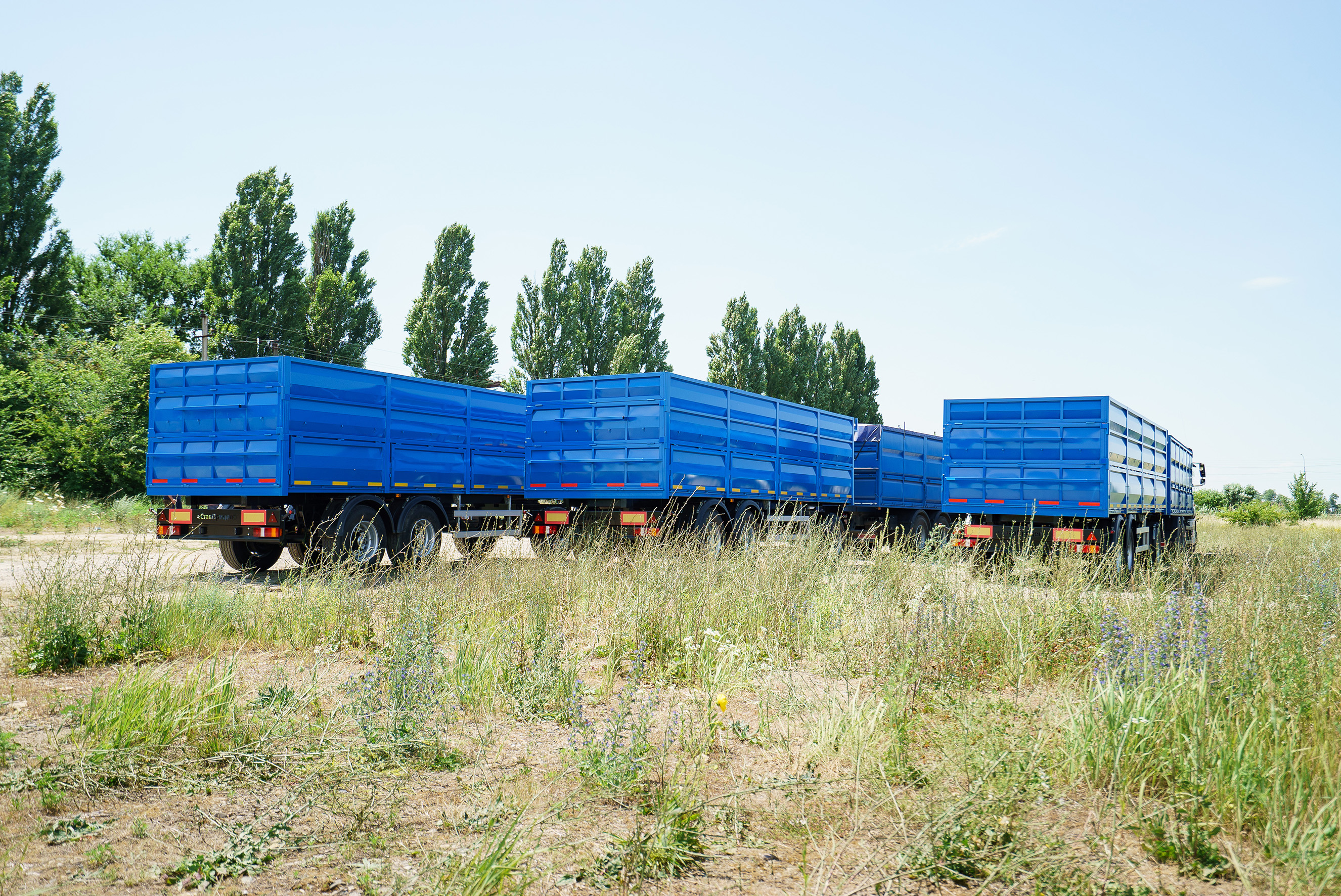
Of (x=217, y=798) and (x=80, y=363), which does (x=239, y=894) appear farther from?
(x=80, y=363)

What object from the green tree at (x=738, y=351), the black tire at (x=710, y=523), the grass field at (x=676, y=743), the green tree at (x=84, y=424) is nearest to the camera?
the grass field at (x=676, y=743)

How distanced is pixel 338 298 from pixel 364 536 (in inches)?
1117

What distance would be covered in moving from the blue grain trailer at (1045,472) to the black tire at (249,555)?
36.4 feet

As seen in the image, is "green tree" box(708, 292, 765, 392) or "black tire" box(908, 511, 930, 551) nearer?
"black tire" box(908, 511, 930, 551)

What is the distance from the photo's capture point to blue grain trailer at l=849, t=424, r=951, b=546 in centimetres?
1978

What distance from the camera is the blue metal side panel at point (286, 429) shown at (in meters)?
11.8

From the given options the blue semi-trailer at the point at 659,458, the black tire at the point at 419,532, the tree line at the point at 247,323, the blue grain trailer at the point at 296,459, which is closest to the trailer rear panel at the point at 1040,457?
the blue semi-trailer at the point at 659,458

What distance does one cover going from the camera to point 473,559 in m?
9.23

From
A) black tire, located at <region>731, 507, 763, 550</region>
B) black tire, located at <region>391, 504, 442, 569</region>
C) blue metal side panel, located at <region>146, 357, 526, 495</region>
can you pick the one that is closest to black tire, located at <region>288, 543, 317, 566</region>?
blue metal side panel, located at <region>146, 357, 526, 495</region>

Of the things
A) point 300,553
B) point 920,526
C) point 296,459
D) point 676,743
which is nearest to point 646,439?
point 296,459

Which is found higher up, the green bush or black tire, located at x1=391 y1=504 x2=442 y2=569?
the green bush

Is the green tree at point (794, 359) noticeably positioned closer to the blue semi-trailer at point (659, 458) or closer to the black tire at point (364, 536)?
the blue semi-trailer at point (659, 458)

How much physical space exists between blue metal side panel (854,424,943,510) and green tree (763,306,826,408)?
2020 cm

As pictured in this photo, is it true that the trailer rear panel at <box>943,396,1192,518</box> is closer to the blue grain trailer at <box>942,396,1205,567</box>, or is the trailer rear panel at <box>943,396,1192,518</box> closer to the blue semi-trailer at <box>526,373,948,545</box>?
the blue grain trailer at <box>942,396,1205,567</box>
